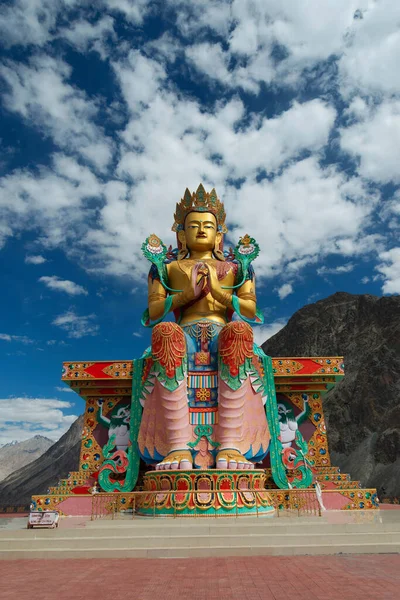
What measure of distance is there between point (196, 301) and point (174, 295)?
1.77 feet

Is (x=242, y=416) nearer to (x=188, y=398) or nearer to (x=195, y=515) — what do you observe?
(x=188, y=398)

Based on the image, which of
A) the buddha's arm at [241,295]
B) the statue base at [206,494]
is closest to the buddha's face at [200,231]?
the buddha's arm at [241,295]

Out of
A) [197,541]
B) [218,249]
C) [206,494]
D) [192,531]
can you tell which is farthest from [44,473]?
[197,541]

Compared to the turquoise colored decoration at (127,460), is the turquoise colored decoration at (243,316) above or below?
above

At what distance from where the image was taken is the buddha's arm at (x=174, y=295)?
1014cm

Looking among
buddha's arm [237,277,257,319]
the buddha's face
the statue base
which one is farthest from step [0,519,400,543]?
the buddha's face

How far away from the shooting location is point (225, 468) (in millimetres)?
7863

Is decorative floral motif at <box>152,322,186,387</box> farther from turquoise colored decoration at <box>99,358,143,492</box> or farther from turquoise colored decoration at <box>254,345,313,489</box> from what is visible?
turquoise colored decoration at <box>254,345,313,489</box>

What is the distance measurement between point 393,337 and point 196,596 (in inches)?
1161

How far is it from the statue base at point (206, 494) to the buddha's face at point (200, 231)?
18.3ft

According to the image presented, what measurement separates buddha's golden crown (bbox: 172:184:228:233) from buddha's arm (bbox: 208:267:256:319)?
1.75 meters

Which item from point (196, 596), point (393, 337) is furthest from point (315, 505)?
point (393, 337)

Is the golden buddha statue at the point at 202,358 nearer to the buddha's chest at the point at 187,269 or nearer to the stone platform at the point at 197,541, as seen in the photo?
the buddha's chest at the point at 187,269

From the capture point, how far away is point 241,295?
10867 mm
